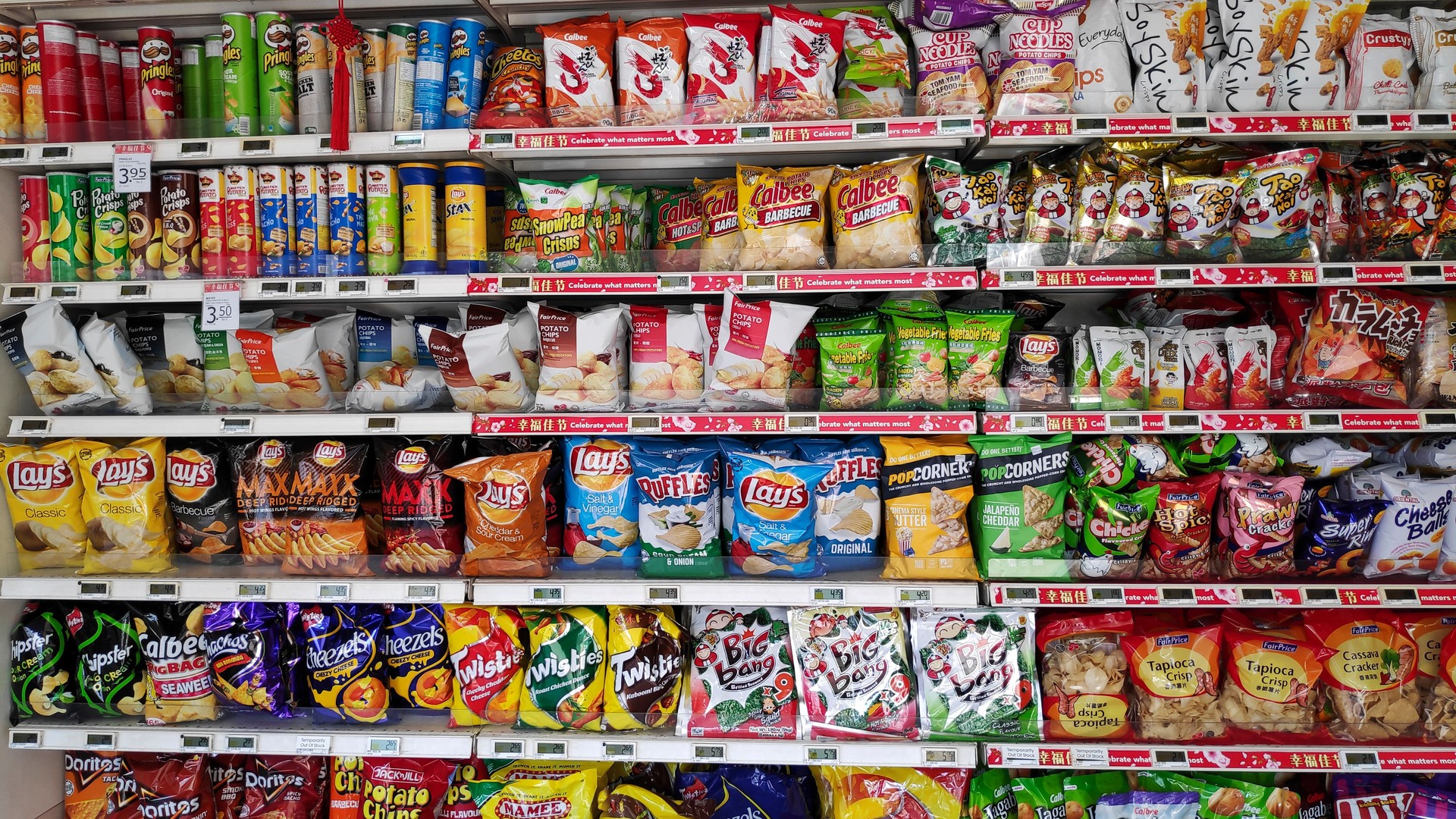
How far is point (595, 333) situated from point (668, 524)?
2.03 ft

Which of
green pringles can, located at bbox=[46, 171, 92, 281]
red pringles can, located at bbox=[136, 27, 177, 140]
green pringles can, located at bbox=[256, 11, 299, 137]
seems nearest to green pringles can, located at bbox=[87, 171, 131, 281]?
green pringles can, located at bbox=[46, 171, 92, 281]

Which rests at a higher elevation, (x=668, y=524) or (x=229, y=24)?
(x=229, y=24)

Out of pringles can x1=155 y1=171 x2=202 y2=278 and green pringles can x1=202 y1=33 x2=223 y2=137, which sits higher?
green pringles can x1=202 y1=33 x2=223 y2=137

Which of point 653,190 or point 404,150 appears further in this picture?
point 653,190

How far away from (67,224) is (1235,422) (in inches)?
138

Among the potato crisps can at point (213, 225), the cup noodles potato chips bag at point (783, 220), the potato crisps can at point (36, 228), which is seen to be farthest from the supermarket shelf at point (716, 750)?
the potato crisps can at point (36, 228)

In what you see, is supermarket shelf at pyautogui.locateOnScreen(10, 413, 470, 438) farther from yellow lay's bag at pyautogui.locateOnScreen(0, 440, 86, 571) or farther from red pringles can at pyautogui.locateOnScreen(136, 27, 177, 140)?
red pringles can at pyautogui.locateOnScreen(136, 27, 177, 140)

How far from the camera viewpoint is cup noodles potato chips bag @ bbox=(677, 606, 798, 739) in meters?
2.36

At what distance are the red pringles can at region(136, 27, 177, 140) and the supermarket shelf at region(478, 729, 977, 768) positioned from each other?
2.09 metres

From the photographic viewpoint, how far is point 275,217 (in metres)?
2.35

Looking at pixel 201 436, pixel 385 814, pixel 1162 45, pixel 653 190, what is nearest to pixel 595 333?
pixel 653 190

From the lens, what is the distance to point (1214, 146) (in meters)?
2.28

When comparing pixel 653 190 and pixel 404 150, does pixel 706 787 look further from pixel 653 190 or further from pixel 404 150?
pixel 404 150

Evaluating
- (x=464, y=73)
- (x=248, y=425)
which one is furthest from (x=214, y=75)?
(x=248, y=425)
